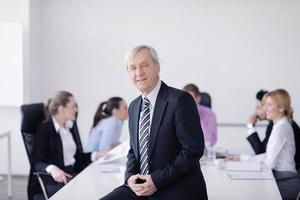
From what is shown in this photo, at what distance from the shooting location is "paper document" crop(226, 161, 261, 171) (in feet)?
10.6

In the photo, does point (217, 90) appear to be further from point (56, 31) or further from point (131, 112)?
point (131, 112)

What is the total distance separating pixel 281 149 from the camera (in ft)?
11.1

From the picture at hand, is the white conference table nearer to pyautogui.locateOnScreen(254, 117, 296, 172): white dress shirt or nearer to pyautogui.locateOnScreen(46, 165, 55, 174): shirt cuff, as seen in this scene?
pyautogui.locateOnScreen(46, 165, 55, 174): shirt cuff

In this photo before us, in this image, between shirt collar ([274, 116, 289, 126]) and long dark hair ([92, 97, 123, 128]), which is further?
long dark hair ([92, 97, 123, 128])

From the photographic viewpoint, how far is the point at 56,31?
5.89 m

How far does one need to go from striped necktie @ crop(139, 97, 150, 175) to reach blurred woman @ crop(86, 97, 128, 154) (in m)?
1.76

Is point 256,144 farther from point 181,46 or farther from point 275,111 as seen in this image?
point 181,46

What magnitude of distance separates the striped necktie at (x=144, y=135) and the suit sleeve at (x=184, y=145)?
0.41ft

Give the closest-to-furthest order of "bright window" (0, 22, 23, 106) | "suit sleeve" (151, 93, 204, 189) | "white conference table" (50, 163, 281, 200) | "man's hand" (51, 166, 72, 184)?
1. "suit sleeve" (151, 93, 204, 189)
2. "white conference table" (50, 163, 281, 200)
3. "man's hand" (51, 166, 72, 184)
4. "bright window" (0, 22, 23, 106)

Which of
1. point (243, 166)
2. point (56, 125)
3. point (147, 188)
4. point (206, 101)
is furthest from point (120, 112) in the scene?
point (147, 188)

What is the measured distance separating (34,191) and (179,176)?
62.4 inches

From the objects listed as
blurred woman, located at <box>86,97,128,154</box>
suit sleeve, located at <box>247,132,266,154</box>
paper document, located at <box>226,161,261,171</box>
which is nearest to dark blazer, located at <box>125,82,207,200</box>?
paper document, located at <box>226,161,261,171</box>

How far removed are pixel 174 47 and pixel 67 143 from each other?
2.53 meters

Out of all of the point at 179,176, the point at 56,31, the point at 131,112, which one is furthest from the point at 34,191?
the point at 56,31
